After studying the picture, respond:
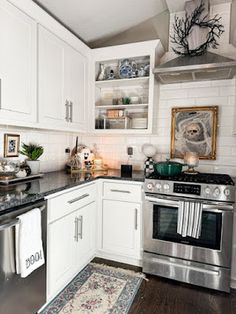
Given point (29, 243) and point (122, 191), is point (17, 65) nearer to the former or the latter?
point (29, 243)

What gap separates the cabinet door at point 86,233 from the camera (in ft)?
6.83

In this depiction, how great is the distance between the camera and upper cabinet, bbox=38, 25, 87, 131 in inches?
77.7

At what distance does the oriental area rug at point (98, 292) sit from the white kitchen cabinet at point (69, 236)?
3.3 inches

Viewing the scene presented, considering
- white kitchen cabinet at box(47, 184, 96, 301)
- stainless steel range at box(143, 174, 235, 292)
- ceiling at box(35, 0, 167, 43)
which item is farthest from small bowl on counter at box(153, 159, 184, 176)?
ceiling at box(35, 0, 167, 43)

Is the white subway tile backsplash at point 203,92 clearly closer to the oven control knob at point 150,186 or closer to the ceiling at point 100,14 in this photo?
the ceiling at point 100,14

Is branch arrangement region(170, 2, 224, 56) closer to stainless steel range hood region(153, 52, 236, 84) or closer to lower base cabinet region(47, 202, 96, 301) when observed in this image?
stainless steel range hood region(153, 52, 236, 84)

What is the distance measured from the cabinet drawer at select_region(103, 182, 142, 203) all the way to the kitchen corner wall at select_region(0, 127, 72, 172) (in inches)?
29.1

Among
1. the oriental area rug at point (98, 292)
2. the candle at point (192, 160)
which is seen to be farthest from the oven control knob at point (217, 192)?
the oriental area rug at point (98, 292)

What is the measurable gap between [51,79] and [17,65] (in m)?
0.41

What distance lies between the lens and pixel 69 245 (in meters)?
1.92

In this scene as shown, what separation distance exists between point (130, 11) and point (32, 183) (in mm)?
2170

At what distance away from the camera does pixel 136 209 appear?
2.28 meters

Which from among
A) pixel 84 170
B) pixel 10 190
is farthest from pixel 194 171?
pixel 10 190

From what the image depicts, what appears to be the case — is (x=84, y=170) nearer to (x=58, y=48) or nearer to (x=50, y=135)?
(x=50, y=135)
